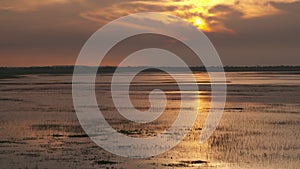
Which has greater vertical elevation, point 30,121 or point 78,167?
point 30,121

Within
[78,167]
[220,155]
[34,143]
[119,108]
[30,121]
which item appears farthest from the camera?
[119,108]

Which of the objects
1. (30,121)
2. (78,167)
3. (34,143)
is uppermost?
(30,121)

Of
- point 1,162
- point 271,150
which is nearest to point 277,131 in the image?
point 271,150

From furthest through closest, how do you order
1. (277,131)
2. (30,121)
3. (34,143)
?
(30,121) < (277,131) < (34,143)

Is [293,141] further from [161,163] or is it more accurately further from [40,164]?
[40,164]

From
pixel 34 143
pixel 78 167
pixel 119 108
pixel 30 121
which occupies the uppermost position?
pixel 119 108

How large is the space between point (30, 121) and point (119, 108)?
9100mm

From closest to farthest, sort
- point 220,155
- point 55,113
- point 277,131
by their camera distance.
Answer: point 220,155 < point 277,131 < point 55,113

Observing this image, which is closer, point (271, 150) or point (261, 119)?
point (271, 150)

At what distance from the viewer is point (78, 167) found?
16.5 m

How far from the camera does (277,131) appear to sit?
79.7 ft

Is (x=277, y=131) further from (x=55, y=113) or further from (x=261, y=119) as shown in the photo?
(x=55, y=113)

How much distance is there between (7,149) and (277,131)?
12251mm

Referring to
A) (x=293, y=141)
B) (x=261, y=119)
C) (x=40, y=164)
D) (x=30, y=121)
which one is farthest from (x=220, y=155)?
(x=30, y=121)
